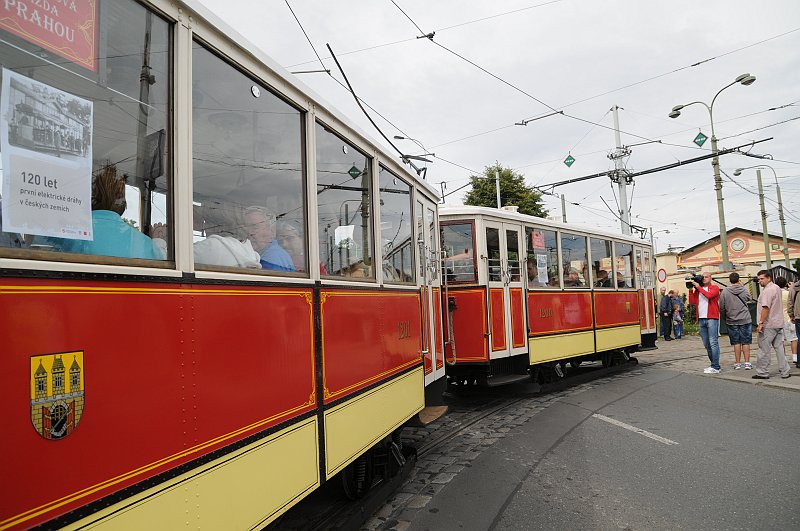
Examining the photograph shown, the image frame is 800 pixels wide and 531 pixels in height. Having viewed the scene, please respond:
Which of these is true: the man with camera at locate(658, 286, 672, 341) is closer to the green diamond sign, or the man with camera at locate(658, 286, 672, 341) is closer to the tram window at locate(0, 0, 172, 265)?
the green diamond sign

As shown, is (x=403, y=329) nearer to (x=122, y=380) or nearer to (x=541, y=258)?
(x=122, y=380)

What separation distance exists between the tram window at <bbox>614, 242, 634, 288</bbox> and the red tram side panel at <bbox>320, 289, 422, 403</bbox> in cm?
746

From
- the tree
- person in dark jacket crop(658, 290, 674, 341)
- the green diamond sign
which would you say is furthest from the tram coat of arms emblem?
the tree

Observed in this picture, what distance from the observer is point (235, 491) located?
2.17 metres

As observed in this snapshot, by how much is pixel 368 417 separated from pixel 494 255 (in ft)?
14.6

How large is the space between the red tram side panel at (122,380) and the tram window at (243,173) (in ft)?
0.92

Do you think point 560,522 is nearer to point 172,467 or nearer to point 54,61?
point 172,467

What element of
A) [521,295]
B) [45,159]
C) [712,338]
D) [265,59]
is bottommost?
→ [712,338]

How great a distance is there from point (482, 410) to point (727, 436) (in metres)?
2.98

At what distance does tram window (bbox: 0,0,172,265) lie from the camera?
1.49 m

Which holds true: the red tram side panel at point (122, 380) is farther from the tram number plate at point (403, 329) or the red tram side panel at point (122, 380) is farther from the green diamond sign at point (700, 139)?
the green diamond sign at point (700, 139)

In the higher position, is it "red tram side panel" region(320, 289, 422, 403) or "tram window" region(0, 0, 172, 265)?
"tram window" region(0, 0, 172, 265)

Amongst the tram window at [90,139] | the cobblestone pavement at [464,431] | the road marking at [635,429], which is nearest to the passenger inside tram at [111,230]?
the tram window at [90,139]

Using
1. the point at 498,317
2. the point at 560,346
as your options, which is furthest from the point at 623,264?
the point at 498,317
